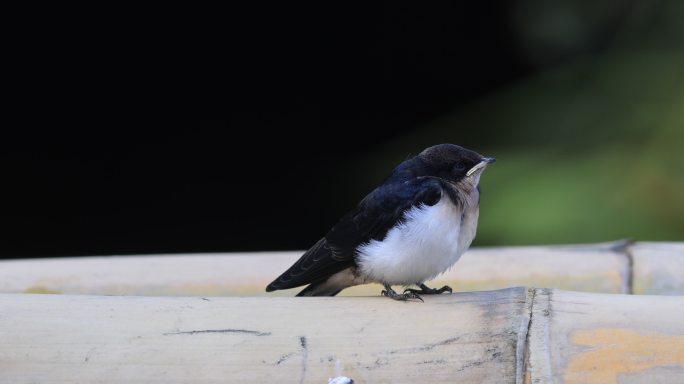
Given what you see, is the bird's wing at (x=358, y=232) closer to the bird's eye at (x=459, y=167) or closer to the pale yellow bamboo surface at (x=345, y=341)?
the bird's eye at (x=459, y=167)

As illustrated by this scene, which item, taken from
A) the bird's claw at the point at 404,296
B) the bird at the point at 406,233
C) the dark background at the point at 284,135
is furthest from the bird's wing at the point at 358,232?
the dark background at the point at 284,135

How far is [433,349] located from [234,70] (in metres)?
2.85

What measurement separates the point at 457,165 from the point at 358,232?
214 mm

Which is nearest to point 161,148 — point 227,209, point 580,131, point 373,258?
point 227,209

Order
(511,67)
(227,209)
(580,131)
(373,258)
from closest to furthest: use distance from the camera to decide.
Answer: (373,258) → (580,131) → (511,67) → (227,209)

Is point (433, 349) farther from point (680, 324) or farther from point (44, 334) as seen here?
point (44, 334)

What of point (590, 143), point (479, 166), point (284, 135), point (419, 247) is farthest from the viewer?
point (284, 135)

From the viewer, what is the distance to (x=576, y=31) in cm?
351

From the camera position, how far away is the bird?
1.64 m

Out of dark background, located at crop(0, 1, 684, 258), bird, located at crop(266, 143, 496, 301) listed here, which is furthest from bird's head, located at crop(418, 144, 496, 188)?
dark background, located at crop(0, 1, 684, 258)

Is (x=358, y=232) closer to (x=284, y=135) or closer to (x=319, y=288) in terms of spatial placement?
(x=319, y=288)

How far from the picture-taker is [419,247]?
Answer: 5.37ft

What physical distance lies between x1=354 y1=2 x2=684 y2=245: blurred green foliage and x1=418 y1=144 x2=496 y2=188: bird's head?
4.58 feet

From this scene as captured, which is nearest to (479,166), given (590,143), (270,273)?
(270,273)
